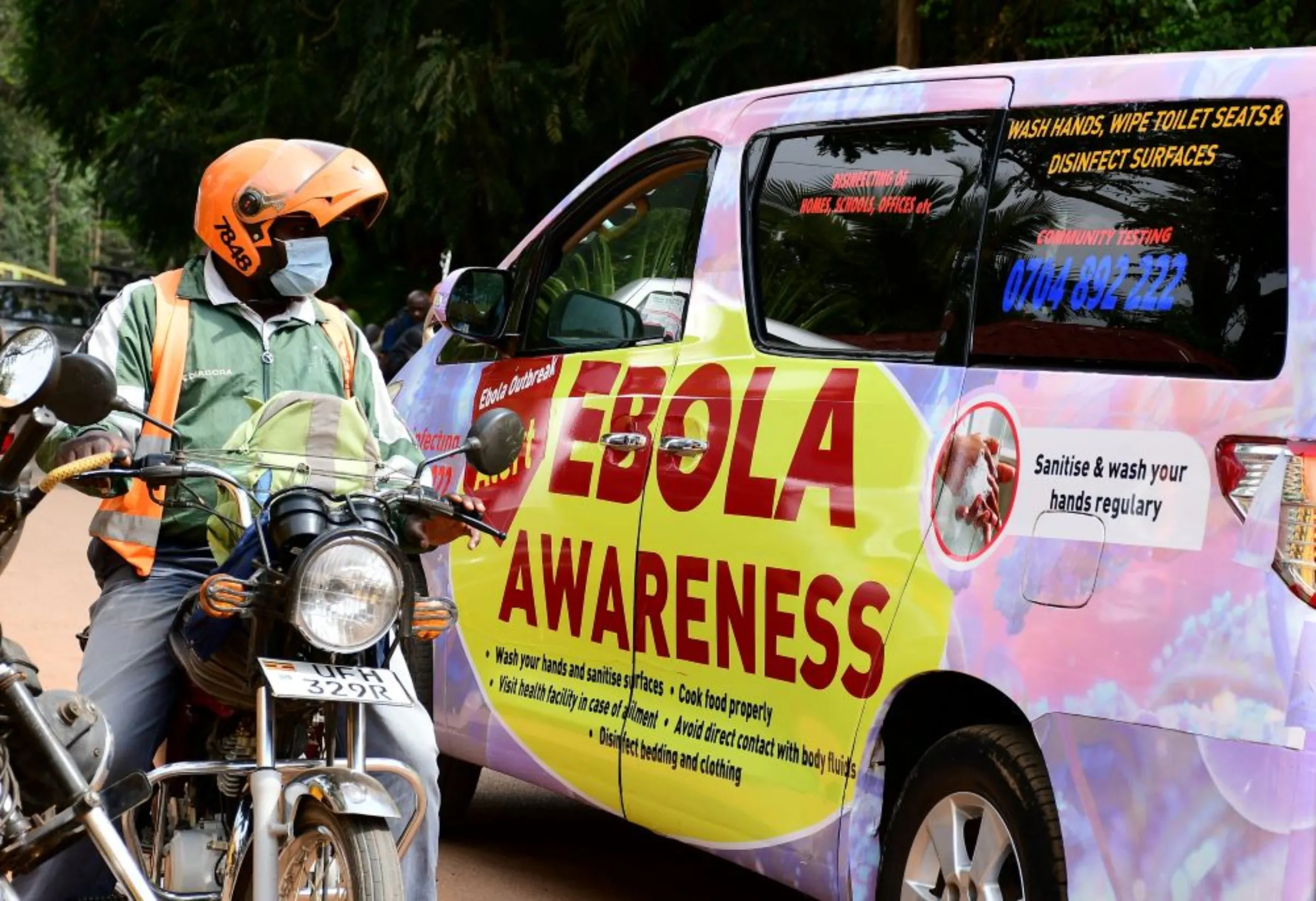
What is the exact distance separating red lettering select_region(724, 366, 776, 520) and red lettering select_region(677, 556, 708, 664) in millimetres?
171

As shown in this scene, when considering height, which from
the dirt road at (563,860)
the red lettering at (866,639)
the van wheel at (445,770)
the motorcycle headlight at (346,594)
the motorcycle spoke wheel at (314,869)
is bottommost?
the dirt road at (563,860)

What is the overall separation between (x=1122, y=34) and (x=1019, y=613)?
7590mm

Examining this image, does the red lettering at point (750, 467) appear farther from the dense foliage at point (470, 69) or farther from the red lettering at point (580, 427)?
the dense foliage at point (470, 69)

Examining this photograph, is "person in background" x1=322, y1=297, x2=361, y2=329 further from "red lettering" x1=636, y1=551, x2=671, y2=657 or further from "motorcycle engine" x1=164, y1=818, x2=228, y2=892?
"motorcycle engine" x1=164, y1=818, x2=228, y2=892

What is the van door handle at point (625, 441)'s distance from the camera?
5.35 m

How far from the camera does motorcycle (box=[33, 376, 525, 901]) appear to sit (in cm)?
341

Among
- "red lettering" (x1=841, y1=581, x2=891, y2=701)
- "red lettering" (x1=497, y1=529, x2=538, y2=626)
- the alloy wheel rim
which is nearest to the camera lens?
the alloy wheel rim

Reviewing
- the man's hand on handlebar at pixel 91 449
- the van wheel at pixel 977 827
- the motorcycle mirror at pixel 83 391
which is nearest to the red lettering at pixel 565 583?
the van wheel at pixel 977 827

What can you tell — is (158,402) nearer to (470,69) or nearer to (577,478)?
(577,478)

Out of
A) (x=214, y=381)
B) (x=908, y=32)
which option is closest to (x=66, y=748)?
(x=214, y=381)

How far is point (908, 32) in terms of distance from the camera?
40.3ft

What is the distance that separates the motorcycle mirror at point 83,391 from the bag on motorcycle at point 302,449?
518 millimetres

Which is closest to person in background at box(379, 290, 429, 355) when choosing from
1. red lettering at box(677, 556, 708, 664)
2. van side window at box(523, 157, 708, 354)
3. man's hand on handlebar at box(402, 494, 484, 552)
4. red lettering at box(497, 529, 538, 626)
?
van side window at box(523, 157, 708, 354)

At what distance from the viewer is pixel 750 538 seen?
16.0 ft
